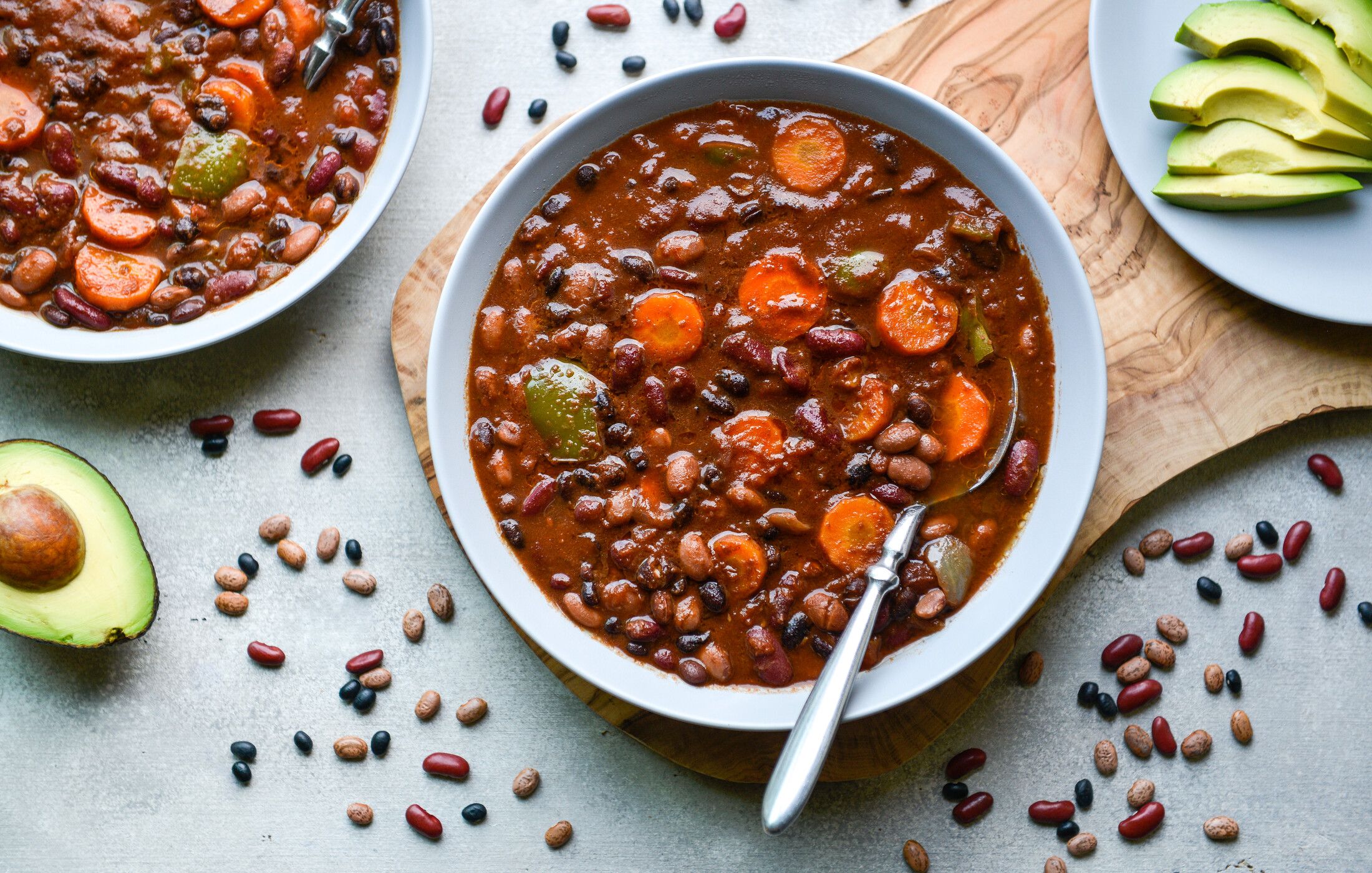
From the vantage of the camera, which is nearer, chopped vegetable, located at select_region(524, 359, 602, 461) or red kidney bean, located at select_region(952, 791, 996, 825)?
chopped vegetable, located at select_region(524, 359, 602, 461)

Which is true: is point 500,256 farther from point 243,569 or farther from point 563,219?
point 243,569

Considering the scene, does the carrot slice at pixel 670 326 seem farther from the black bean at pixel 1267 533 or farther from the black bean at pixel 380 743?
the black bean at pixel 1267 533

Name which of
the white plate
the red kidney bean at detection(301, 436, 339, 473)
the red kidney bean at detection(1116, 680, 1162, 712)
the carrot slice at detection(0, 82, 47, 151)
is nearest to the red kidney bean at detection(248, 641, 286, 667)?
the red kidney bean at detection(301, 436, 339, 473)

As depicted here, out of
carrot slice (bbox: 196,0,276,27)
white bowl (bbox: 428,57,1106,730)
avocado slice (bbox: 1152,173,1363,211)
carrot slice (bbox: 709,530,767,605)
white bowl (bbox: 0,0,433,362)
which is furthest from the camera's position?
carrot slice (bbox: 196,0,276,27)

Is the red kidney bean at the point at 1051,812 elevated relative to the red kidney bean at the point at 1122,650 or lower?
lower

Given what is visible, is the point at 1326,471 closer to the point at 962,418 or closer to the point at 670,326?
the point at 962,418

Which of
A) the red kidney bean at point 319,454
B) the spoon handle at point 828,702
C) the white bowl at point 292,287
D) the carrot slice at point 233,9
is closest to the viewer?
the spoon handle at point 828,702

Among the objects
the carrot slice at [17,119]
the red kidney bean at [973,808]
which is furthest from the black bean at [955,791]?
the carrot slice at [17,119]

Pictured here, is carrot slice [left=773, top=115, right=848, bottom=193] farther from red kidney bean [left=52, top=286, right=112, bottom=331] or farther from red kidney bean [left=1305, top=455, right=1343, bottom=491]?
red kidney bean [left=52, top=286, right=112, bottom=331]
